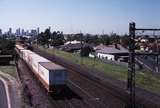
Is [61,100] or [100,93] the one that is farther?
[100,93]

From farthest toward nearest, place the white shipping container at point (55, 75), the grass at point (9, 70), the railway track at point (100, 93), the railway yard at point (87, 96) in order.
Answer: the grass at point (9, 70), the white shipping container at point (55, 75), the railway track at point (100, 93), the railway yard at point (87, 96)

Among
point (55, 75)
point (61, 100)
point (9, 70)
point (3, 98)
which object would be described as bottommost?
point (9, 70)

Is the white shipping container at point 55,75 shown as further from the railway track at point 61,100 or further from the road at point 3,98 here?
the road at point 3,98

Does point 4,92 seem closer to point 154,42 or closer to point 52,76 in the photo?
point 52,76

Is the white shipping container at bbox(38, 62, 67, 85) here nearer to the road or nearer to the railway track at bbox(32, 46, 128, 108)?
the railway track at bbox(32, 46, 128, 108)

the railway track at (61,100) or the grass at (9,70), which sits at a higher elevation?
the railway track at (61,100)

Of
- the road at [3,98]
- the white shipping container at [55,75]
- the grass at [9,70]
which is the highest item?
the white shipping container at [55,75]

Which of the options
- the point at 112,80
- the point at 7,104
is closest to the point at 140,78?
the point at 112,80

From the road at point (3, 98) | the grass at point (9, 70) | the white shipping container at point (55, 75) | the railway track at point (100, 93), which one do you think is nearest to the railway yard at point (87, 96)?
the railway track at point (100, 93)

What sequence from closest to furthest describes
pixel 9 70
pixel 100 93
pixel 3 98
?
pixel 3 98 → pixel 100 93 → pixel 9 70

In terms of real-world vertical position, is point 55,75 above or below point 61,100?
above

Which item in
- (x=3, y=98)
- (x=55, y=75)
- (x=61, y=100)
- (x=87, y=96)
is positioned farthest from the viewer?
(x=87, y=96)

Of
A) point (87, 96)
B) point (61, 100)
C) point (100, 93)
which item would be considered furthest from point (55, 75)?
point (100, 93)

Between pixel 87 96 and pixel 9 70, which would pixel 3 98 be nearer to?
pixel 87 96
